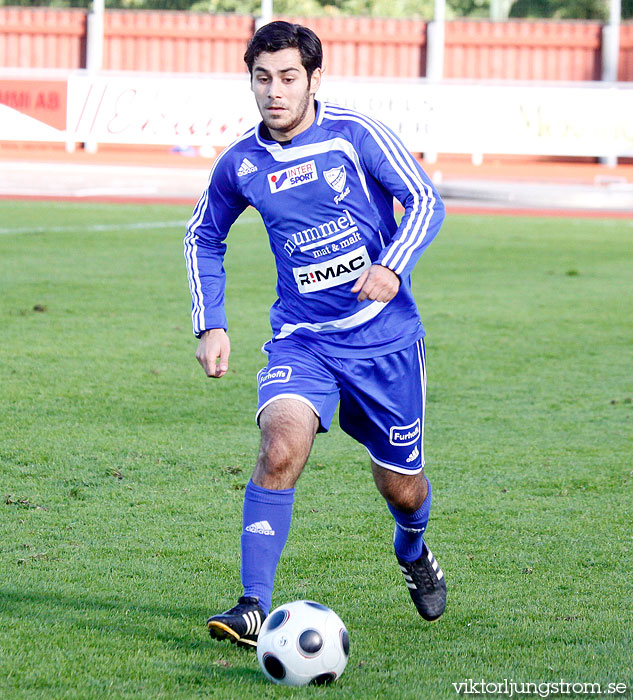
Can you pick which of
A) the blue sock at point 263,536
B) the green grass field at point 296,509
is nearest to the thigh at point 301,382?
the blue sock at point 263,536

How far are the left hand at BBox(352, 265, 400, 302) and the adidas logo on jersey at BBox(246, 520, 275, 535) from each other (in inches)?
28.4

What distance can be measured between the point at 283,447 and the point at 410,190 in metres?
0.93

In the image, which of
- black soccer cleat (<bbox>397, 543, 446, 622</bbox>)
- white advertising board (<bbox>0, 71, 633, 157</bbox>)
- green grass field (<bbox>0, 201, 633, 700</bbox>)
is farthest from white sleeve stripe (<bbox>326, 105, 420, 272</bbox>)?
white advertising board (<bbox>0, 71, 633, 157</bbox>)

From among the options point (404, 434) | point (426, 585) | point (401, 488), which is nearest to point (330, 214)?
point (404, 434)

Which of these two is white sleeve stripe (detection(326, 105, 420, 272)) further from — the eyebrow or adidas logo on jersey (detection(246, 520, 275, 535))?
adidas logo on jersey (detection(246, 520, 275, 535))

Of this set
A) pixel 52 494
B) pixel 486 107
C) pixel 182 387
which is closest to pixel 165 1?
pixel 486 107

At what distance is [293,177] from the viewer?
12.5 ft

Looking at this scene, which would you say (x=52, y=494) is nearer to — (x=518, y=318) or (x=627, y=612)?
(x=627, y=612)

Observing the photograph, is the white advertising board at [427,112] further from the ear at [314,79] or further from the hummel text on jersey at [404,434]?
the hummel text on jersey at [404,434]

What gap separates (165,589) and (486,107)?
20085 millimetres

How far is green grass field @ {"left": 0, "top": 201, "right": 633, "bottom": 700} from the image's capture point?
341cm

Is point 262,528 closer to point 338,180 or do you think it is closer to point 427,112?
point 338,180

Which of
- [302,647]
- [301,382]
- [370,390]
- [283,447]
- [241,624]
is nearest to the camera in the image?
[302,647]

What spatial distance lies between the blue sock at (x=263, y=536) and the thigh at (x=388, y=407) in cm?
45
